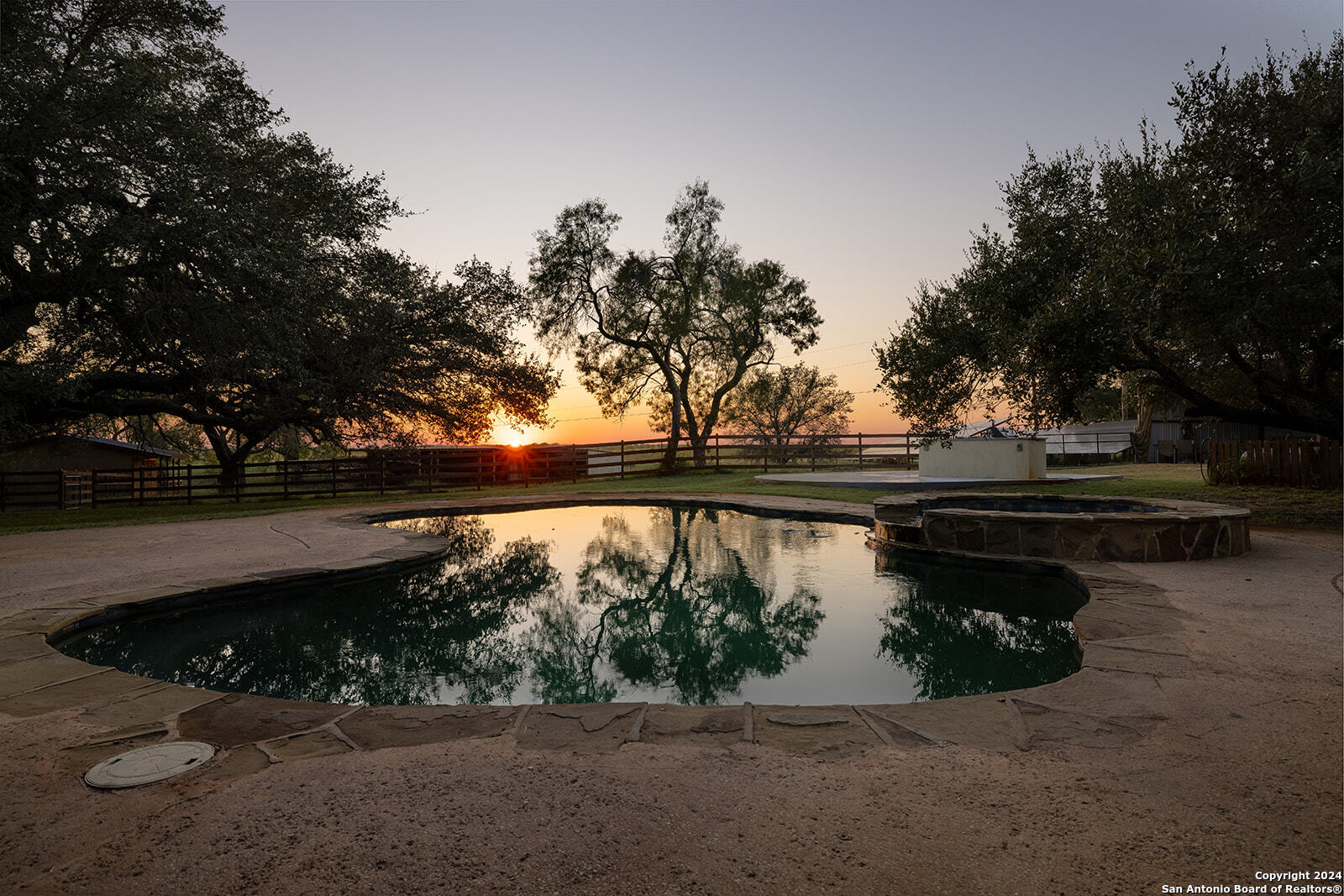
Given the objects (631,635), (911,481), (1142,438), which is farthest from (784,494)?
(1142,438)

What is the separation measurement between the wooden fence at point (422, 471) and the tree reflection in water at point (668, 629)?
8.45 metres

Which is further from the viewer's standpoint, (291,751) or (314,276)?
(314,276)

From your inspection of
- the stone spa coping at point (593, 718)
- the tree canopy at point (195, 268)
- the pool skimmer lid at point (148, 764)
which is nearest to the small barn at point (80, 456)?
the tree canopy at point (195, 268)

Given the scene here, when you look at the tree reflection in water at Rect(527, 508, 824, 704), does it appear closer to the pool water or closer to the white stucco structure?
the pool water

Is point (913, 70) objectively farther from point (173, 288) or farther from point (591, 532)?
point (173, 288)

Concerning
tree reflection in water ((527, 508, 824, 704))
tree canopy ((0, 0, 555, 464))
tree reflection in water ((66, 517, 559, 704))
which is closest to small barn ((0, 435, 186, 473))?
tree canopy ((0, 0, 555, 464))

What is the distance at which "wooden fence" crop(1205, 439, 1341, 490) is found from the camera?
12945 millimetres

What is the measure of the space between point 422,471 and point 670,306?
34.3ft

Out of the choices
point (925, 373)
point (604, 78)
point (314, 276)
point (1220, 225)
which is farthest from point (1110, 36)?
point (314, 276)

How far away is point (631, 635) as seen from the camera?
5.74m

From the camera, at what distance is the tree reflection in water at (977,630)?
4418 millimetres

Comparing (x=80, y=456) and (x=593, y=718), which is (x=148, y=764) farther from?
(x=80, y=456)

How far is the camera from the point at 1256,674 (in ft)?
11.9

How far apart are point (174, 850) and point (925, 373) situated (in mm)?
11777
